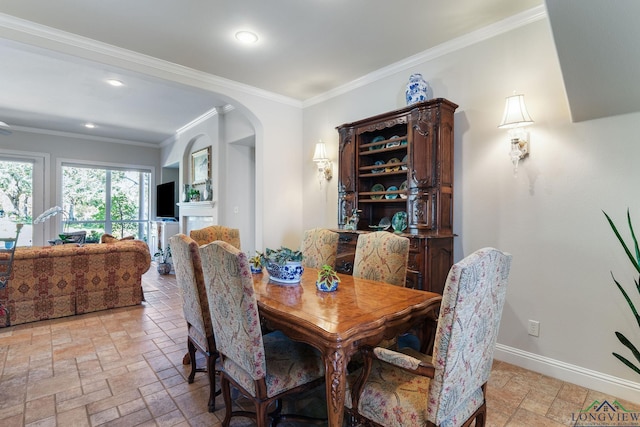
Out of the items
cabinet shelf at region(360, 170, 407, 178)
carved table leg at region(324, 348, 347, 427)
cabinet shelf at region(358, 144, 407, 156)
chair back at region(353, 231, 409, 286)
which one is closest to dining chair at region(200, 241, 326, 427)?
carved table leg at region(324, 348, 347, 427)

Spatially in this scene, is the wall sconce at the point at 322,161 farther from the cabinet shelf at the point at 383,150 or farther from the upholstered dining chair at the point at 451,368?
the upholstered dining chair at the point at 451,368

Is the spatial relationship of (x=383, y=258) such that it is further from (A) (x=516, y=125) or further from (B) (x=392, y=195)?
(A) (x=516, y=125)

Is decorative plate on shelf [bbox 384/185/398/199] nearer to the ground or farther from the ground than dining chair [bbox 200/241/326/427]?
farther from the ground

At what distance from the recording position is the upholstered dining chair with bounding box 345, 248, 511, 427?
115 cm

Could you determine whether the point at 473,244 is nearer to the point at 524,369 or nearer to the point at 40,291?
the point at 524,369

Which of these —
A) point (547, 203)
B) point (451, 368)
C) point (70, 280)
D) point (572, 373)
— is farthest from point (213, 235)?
point (572, 373)

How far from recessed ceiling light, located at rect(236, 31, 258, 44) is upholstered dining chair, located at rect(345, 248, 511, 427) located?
266 centimetres

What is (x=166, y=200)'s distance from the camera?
722 cm

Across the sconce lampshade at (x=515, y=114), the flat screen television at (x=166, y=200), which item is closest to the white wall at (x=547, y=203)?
the sconce lampshade at (x=515, y=114)

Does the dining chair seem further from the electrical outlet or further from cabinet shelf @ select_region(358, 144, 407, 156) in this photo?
cabinet shelf @ select_region(358, 144, 407, 156)

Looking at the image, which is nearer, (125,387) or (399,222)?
(125,387)

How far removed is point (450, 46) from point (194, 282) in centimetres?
293

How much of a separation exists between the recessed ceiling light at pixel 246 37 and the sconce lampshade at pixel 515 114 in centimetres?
218

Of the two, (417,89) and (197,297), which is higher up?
(417,89)
